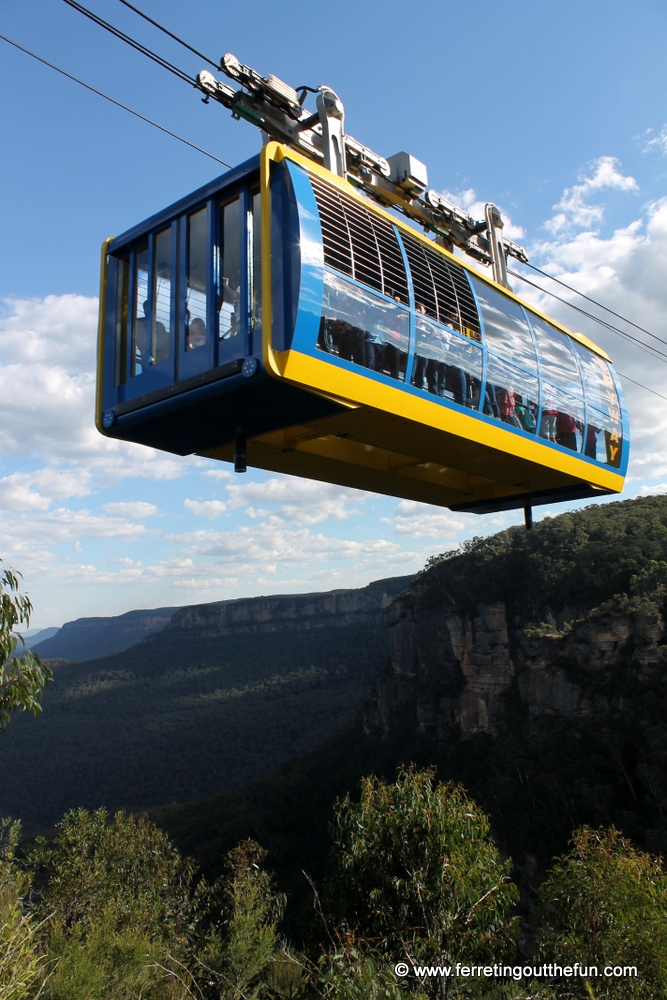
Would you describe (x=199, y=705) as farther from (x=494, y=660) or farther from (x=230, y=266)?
(x=230, y=266)

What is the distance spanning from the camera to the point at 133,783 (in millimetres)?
84250

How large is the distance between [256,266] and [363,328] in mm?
988

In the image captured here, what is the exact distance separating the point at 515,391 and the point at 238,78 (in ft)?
13.8

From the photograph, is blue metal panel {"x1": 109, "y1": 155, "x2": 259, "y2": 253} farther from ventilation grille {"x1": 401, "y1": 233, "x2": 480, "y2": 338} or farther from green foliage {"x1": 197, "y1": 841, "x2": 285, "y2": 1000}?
green foliage {"x1": 197, "y1": 841, "x2": 285, "y2": 1000}

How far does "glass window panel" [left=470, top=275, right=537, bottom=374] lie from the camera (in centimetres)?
717

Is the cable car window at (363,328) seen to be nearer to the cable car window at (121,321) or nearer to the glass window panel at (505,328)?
the glass window panel at (505,328)

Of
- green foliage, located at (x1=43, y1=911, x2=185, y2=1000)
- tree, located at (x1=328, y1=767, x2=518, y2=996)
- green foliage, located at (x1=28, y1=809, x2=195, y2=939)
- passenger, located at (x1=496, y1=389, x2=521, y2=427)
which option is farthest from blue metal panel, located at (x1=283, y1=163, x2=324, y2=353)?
green foliage, located at (x1=28, y1=809, x2=195, y2=939)

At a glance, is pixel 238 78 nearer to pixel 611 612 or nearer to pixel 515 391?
pixel 515 391

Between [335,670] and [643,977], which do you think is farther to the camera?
[335,670]

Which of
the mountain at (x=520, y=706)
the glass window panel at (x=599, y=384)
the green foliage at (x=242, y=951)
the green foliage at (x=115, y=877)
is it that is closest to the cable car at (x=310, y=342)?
the glass window panel at (x=599, y=384)

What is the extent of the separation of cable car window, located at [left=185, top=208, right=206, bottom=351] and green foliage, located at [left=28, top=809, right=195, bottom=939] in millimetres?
16716

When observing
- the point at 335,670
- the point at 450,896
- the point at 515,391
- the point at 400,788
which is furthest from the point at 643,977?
the point at 335,670

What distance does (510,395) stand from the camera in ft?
23.8

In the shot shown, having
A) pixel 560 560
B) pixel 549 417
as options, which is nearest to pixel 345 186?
pixel 549 417
